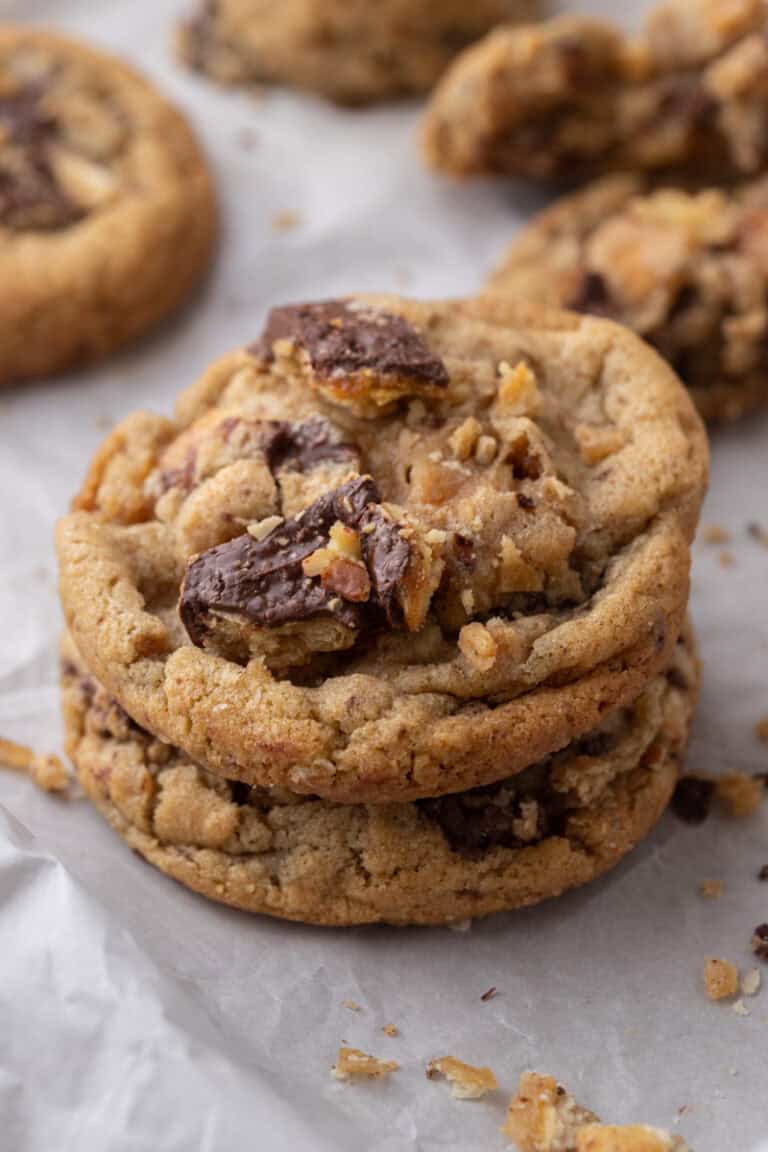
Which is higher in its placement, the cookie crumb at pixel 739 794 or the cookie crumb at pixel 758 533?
the cookie crumb at pixel 758 533

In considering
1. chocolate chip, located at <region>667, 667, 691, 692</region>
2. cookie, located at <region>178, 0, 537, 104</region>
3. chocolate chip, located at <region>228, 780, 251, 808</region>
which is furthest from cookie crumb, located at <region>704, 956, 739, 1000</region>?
cookie, located at <region>178, 0, 537, 104</region>

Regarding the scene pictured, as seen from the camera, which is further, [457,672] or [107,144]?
[107,144]

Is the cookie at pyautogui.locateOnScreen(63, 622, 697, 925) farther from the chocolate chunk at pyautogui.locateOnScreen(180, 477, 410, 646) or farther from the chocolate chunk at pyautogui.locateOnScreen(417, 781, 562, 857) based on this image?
the chocolate chunk at pyautogui.locateOnScreen(180, 477, 410, 646)

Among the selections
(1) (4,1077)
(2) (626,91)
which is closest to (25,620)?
(1) (4,1077)

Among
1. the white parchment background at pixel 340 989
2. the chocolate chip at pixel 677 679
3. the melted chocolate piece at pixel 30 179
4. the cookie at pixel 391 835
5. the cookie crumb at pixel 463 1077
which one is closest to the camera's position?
the white parchment background at pixel 340 989

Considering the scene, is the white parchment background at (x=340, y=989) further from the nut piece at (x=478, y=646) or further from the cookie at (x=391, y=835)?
the nut piece at (x=478, y=646)

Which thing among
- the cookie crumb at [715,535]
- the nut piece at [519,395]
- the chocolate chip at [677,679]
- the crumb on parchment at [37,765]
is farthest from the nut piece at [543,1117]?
the cookie crumb at [715,535]

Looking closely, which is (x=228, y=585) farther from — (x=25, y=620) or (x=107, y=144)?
(x=107, y=144)
